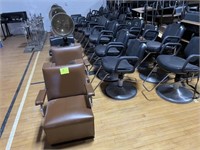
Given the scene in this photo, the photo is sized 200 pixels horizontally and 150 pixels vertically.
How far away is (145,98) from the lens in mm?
2600

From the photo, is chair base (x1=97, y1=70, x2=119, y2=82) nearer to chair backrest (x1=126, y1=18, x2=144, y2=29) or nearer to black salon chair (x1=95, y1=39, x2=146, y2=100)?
black salon chair (x1=95, y1=39, x2=146, y2=100)

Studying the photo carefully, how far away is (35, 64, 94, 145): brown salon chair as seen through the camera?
5.67 ft

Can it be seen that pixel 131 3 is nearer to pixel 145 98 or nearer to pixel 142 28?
pixel 142 28

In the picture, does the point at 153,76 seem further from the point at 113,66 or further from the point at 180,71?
the point at 113,66

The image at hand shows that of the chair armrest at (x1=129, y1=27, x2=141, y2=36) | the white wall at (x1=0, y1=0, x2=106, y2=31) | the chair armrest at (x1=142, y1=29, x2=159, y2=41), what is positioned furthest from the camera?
the white wall at (x1=0, y1=0, x2=106, y2=31)

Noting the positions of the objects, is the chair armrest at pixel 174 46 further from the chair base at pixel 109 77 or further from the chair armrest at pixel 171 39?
the chair base at pixel 109 77

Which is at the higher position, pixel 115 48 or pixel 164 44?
pixel 164 44

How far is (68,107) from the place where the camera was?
1883mm

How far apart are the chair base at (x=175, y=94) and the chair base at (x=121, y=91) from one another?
40cm

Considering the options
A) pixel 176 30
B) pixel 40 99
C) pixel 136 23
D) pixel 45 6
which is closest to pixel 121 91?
pixel 40 99

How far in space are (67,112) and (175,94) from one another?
1621 mm

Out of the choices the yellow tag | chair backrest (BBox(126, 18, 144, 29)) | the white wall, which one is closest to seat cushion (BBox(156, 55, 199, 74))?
the yellow tag

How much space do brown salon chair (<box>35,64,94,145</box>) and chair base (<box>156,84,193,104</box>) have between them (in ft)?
4.03

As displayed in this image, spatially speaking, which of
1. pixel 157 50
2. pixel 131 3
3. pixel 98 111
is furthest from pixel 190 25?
pixel 131 3
